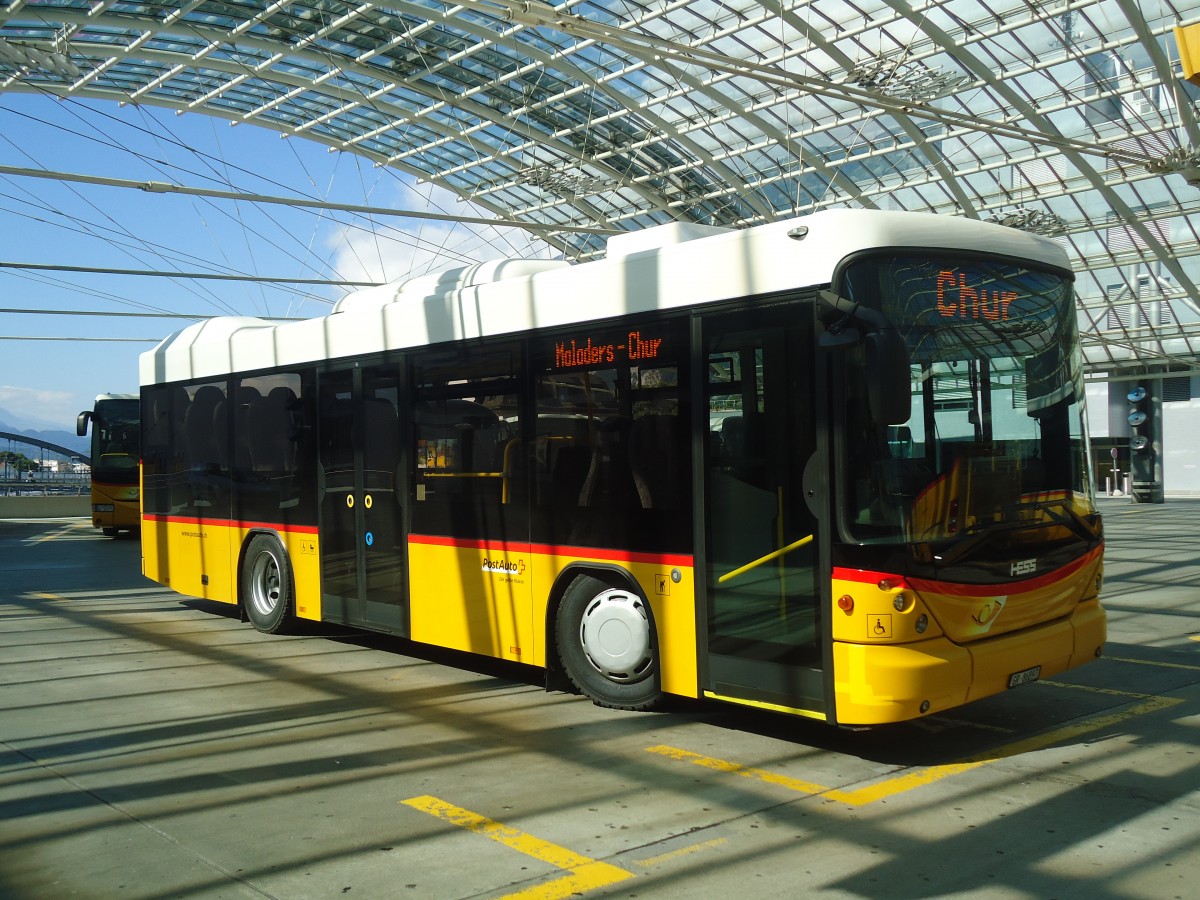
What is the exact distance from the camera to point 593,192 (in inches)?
1483

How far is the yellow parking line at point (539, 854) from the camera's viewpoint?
4.67 meters

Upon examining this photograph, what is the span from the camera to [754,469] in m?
6.77

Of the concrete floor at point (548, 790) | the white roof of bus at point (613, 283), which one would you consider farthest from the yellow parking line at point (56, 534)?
the concrete floor at point (548, 790)

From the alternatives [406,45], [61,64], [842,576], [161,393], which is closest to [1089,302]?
[406,45]

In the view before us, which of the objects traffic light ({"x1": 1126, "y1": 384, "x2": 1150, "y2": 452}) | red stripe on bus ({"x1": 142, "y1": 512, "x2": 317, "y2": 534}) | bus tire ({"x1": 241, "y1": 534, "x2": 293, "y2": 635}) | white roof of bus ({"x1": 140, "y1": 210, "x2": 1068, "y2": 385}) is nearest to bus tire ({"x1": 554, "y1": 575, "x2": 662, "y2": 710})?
white roof of bus ({"x1": 140, "y1": 210, "x2": 1068, "y2": 385})

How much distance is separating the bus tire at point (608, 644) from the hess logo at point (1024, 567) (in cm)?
223

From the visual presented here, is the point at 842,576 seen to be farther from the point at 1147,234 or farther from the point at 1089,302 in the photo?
the point at 1089,302

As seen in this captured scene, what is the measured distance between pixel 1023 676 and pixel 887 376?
6.77 ft

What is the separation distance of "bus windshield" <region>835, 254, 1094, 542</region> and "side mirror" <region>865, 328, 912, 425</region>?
0.41 ft

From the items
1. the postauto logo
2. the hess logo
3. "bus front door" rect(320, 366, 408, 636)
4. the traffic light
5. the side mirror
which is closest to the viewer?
the side mirror

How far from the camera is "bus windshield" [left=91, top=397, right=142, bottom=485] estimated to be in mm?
29391

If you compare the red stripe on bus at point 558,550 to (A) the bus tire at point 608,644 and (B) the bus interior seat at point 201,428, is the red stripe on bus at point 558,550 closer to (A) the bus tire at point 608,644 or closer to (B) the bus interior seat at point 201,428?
(A) the bus tire at point 608,644

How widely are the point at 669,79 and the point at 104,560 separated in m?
19.4

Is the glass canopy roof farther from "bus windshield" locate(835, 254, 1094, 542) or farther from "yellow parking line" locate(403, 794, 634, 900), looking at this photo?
"yellow parking line" locate(403, 794, 634, 900)
